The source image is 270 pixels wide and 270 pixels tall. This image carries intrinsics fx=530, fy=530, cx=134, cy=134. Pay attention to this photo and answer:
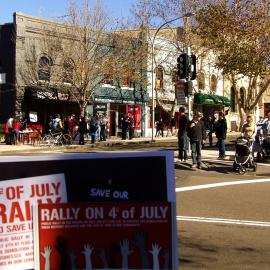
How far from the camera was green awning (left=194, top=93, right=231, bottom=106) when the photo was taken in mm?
44062

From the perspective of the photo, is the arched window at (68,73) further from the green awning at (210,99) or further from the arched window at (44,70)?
the green awning at (210,99)

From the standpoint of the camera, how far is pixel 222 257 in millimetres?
6090

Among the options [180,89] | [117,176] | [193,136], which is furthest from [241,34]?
[117,176]

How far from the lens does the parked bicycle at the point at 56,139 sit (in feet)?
88.9

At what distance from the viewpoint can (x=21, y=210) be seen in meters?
3.38

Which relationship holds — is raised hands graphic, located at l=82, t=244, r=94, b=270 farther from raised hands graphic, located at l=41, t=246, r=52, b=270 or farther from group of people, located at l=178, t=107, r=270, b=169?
group of people, located at l=178, t=107, r=270, b=169

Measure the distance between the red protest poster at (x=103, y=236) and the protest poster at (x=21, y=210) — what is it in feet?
0.18

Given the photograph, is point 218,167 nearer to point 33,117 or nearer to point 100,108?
point 33,117

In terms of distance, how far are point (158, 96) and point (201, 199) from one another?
30568mm

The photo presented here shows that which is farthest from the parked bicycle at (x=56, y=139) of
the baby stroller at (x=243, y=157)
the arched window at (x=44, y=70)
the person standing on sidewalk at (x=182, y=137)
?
the baby stroller at (x=243, y=157)

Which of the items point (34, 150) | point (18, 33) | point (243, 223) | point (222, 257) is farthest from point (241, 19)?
point (222, 257)

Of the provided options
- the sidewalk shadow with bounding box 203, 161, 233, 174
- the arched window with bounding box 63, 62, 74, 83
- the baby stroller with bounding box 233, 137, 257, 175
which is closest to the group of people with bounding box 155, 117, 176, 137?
the arched window with bounding box 63, 62, 74, 83

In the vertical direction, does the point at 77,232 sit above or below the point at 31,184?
below

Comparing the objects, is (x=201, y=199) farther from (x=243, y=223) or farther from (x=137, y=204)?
(x=137, y=204)
